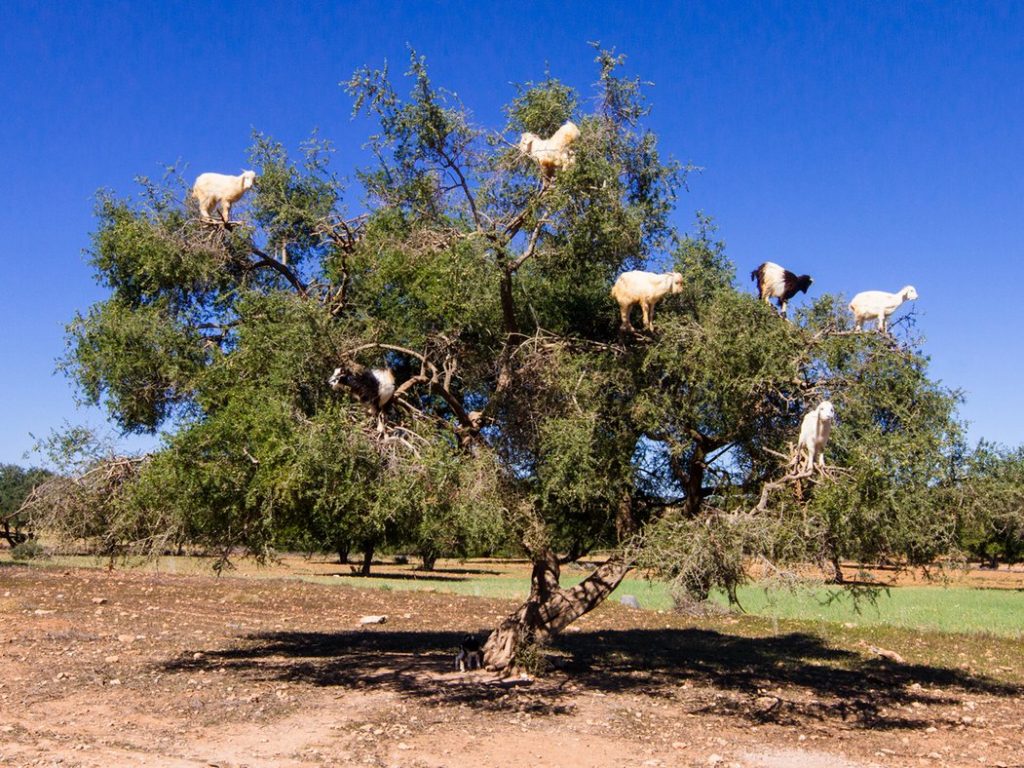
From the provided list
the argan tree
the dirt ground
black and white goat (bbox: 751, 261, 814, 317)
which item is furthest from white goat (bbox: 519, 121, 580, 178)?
the dirt ground

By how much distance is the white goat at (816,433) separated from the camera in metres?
9.50

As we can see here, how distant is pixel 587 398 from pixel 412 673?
189 inches

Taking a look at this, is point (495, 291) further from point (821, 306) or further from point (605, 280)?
point (821, 306)

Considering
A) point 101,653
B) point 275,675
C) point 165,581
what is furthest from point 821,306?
point 165,581

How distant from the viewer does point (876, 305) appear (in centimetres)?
1103

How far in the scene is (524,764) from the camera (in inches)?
332

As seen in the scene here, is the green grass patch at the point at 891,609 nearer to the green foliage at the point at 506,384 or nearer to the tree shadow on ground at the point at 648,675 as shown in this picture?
the tree shadow on ground at the point at 648,675

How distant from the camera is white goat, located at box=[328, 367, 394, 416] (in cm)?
1068

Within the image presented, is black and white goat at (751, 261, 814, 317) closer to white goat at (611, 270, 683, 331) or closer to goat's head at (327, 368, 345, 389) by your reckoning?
white goat at (611, 270, 683, 331)

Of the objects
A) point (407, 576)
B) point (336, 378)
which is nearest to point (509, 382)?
point (336, 378)

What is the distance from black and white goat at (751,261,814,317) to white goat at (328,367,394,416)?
185 inches

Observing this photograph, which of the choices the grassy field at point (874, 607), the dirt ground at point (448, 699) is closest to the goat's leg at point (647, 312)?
the dirt ground at point (448, 699)

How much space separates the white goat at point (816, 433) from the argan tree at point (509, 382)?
0.31 m

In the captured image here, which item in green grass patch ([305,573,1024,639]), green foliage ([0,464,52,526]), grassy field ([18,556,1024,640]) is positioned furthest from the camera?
green foliage ([0,464,52,526])
